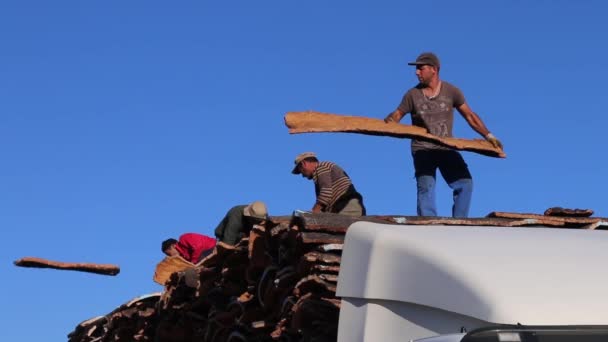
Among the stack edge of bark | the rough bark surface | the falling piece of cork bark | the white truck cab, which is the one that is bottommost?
the white truck cab

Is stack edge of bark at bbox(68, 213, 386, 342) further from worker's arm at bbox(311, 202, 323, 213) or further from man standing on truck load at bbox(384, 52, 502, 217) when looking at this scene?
man standing on truck load at bbox(384, 52, 502, 217)

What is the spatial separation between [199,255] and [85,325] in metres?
3.15

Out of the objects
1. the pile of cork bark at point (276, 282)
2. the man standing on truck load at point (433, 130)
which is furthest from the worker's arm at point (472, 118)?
the pile of cork bark at point (276, 282)

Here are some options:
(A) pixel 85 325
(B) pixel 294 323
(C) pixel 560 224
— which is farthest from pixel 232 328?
(A) pixel 85 325

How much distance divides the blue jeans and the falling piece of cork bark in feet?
16.4

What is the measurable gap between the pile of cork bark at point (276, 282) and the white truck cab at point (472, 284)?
3.01ft

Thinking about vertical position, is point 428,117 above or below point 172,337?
above

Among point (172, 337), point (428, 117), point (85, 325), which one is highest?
point (428, 117)

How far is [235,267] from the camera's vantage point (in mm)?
7516

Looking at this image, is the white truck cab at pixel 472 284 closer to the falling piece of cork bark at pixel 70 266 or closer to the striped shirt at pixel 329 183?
the striped shirt at pixel 329 183

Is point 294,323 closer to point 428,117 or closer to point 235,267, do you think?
point 235,267

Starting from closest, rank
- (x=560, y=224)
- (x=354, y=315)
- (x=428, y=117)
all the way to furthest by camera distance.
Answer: (x=354, y=315) < (x=560, y=224) < (x=428, y=117)

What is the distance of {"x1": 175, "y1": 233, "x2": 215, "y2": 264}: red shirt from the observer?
10695 mm

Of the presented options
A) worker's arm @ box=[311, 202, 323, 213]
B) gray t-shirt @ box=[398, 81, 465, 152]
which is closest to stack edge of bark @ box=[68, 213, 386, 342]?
worker's arm @ box=[311, 202, 323, 213]
